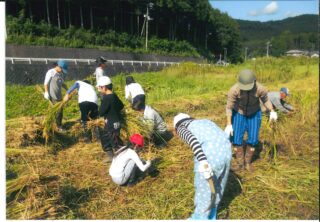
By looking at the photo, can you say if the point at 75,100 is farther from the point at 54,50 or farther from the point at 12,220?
the point at 54,50

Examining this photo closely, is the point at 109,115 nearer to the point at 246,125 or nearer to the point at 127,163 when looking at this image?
the point at 127,163

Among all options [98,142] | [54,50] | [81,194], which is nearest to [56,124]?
[98,142]

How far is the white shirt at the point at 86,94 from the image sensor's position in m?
4.85

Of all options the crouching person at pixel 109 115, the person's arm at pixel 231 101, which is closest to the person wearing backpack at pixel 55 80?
the crouching person at pixel 109 115

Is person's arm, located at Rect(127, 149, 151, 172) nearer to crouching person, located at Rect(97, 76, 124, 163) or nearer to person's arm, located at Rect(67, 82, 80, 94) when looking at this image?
crouching person, located at Rect(97, 76, 124, 163)

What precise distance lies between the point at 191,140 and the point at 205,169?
26 cm

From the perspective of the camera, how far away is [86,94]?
488cm

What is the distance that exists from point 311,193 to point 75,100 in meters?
5.46

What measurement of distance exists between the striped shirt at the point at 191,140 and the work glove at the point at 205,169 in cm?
4

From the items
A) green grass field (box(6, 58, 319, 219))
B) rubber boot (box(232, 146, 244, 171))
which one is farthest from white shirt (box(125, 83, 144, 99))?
rubber boot (box(232, 146, 244, 171))

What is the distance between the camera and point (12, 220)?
2783 millimetres

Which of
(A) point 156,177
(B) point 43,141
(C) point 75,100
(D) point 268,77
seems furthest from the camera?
(D) point 268,77

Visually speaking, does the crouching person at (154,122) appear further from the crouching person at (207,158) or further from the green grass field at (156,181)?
the crouching person at (207,158)

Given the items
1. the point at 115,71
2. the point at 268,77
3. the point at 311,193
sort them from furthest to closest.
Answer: the point at 115,71 → the point at 268,77 → the point at 311,193
